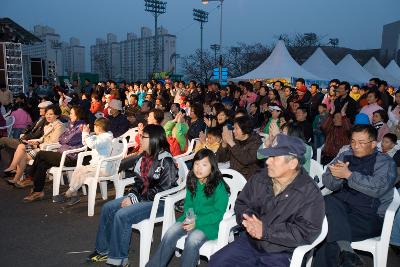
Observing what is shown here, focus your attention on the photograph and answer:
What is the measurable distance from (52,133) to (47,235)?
2344 mm

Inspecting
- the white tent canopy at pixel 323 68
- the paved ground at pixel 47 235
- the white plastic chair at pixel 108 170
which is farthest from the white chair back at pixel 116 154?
the white tent canopy at pixel 323 68

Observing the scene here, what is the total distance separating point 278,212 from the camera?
8.54ft

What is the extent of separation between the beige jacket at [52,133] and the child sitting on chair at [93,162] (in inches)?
44.1

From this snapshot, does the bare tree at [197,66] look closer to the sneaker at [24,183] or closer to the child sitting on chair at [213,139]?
the sneaker at [24,183]

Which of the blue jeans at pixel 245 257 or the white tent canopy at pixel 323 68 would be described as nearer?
the blue jeans at pixel 245 257

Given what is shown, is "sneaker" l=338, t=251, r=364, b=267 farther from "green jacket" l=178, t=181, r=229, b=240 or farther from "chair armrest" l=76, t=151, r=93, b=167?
"chair armrest" l=76, t=151, r=93, b=167

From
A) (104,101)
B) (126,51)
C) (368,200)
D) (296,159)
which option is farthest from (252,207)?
(126,51)

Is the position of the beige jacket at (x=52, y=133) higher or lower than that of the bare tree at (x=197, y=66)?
lower

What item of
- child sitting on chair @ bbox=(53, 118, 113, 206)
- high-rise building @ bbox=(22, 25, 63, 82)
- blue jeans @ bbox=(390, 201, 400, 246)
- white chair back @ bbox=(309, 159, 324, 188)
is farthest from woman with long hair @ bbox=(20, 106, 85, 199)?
high-rise building @ bbox=(22, 25, 63, 82)

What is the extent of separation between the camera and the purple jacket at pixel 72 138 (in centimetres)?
579

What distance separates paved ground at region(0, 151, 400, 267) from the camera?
3.77m

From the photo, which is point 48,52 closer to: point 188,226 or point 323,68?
point 323,68

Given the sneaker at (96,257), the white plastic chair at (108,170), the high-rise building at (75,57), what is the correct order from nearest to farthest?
the sneaker at (96,257)
the white plastic chair at (108,170)
the high-rise building at (75,57)

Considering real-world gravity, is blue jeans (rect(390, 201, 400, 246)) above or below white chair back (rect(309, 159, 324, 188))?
below
